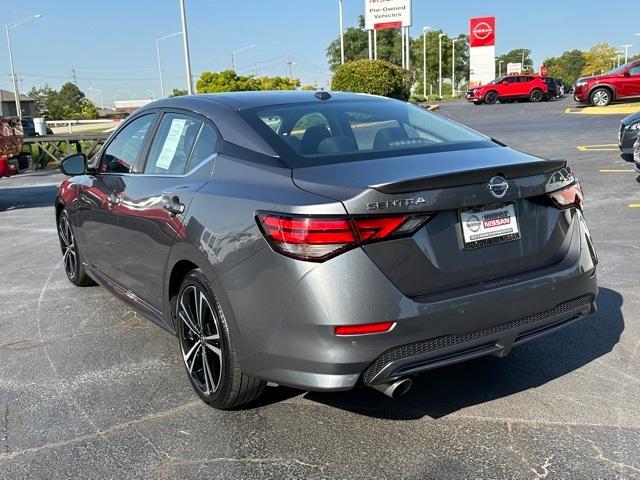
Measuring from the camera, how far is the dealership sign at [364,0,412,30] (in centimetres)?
4812

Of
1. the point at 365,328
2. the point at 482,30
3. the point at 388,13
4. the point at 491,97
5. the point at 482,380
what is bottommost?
the point at 482,380

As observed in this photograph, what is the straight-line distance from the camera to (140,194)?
405 cm

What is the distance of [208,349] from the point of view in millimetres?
3471

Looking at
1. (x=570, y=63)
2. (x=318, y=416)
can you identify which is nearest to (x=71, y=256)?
(x=318, y=416)

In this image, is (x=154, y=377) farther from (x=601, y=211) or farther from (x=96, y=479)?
(x=601, y=211)

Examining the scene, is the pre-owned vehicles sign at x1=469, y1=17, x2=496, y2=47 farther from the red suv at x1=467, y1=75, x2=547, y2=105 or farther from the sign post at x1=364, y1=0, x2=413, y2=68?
the red suv at x1=467, y1=75, x2=547, y2=105

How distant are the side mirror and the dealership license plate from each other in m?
3.28

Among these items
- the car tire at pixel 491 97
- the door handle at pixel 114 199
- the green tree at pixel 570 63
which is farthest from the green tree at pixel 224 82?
the green tree at pixel 570 63

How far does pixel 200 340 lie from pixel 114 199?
56.5 inches

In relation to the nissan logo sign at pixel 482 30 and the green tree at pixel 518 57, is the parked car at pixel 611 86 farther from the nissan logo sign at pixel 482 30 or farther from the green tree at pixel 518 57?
the green tree at pixel 518 57

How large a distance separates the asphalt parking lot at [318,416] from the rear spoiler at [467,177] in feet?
3.95

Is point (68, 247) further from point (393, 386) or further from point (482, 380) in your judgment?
point (393, 386)

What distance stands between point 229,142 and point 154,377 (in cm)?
153

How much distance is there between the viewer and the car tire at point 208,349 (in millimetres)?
3215
